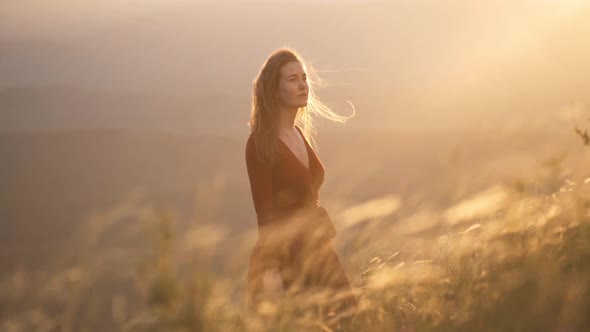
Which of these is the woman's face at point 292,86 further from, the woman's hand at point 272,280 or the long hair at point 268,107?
the woman's hand at point 272,280

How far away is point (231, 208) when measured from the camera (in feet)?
60.6

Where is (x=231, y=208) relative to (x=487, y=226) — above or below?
above

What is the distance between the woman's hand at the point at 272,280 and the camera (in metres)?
2.48

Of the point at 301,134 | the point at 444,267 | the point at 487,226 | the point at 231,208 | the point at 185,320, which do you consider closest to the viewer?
the point at 185,320

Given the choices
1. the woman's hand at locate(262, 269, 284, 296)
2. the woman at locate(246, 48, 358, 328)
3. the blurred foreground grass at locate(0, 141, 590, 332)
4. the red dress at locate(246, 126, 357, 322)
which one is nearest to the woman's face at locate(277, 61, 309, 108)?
the woman at locate(246, 48, 358, 328)

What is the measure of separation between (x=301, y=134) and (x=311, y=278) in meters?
1.30

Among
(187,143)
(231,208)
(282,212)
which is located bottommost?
(282,212)

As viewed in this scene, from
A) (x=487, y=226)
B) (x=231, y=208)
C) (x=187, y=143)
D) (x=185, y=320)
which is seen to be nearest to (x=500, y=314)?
(x=487, y=226)

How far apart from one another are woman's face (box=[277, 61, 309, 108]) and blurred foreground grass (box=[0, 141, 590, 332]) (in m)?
1.62

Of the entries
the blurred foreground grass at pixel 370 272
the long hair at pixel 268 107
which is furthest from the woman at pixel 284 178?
the blurred foreground grass at pixel 370 272

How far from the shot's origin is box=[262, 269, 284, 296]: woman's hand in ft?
8.13

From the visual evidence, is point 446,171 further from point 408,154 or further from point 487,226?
point 408,154

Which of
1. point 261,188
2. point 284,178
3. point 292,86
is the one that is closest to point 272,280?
point 261,188

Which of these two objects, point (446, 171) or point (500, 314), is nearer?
point (500, 314)
